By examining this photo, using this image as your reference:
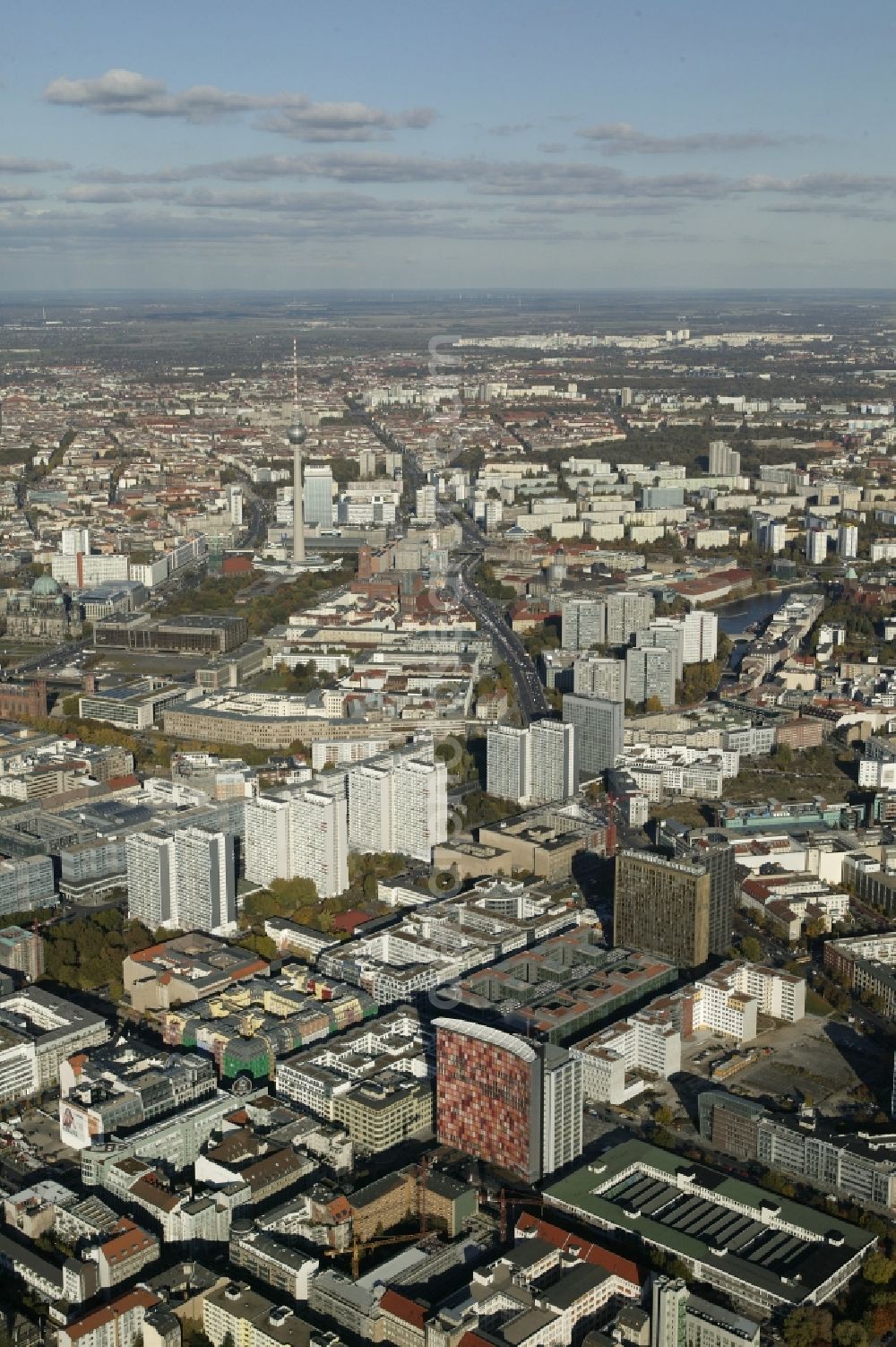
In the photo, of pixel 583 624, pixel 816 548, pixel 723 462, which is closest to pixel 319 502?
pixel 816 548

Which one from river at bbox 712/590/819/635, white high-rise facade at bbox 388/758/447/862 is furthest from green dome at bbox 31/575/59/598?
white high-rise facade at bbox 388/758/447/862

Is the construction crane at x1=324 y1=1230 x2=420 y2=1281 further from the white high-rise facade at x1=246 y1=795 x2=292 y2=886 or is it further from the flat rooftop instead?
the white high-rise facade at x1=246 y1=795 x2=292 y2=886

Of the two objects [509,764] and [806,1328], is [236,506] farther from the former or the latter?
[806,1328]

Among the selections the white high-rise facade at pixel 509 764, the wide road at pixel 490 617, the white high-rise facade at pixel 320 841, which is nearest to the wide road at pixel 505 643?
the wide road at pixel 490 617

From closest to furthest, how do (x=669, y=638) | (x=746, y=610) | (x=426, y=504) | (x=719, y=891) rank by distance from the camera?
(x=719, y=891) → (x=669, y=638) → (x=746, y=610) → (x=426, y=504)

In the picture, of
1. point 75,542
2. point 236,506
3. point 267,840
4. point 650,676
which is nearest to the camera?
point 267,840

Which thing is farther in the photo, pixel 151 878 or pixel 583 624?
pixel 583 624

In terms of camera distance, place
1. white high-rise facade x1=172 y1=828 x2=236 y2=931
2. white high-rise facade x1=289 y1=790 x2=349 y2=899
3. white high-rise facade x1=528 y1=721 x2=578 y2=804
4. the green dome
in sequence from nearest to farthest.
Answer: white high-rise facade x1=172 y1=828 x2=236 y2=931 → white high-rise facade x1=289 y1=790 x2=349 y2=899 → white high-rise facade x1=528 y1=721 x2=578 y2=804 → the green dome
